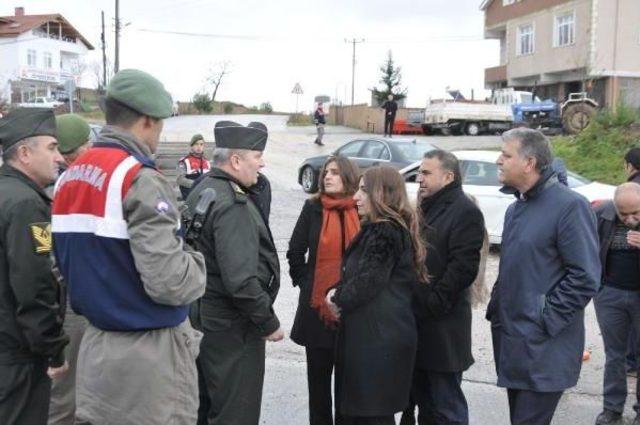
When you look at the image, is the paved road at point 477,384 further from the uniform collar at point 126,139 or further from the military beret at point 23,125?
the uniform collar at point 126,139

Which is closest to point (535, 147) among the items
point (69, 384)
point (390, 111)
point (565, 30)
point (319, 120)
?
point (69, 384)

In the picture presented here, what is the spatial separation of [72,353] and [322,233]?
1.66 metres

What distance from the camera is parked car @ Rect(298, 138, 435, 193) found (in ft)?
50.6

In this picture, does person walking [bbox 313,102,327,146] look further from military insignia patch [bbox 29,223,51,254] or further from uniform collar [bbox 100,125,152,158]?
uniform collar [bbox 100,125,152,158]

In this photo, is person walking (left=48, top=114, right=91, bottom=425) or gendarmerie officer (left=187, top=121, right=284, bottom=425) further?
person walking (left=48, top=114, right=91, bottom=425)

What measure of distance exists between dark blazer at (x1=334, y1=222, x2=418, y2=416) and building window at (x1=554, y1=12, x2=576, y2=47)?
42.4 meters

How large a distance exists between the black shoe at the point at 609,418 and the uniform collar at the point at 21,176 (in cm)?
399

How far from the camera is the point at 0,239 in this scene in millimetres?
3148

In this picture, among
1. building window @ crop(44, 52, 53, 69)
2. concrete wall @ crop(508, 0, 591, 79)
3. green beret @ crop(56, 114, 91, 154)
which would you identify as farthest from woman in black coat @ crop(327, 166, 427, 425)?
building window @ crop(44, 52, 53, 69)

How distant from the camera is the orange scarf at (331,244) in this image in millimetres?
4484

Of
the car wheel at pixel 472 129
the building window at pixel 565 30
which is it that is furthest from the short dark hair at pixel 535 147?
the building window at pixel 565 30

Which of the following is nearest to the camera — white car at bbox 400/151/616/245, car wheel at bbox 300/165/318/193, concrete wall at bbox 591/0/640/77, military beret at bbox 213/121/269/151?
military beret at bbox 213/121/269/151

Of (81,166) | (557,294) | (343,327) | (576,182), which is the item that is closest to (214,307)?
(343,327)

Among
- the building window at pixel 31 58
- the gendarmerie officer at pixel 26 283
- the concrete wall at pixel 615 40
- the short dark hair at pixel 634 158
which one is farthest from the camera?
the building window at pixel 31 58
